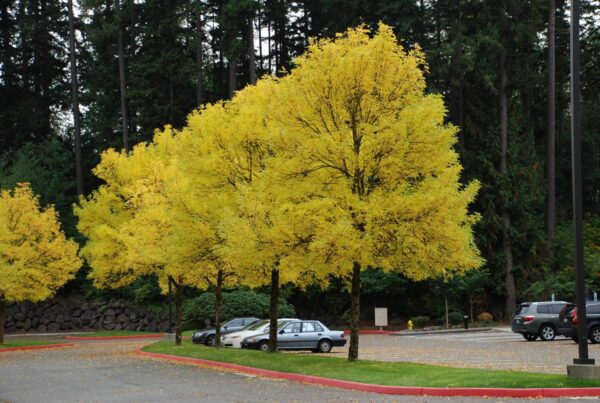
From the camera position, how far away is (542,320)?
109 ft

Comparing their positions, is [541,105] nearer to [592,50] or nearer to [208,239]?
[592,50]

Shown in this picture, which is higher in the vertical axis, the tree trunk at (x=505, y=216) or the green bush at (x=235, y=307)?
the tree trunk at (x=505, y=216)

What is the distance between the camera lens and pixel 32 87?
6712 cm

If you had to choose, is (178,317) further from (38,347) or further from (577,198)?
(577,198)

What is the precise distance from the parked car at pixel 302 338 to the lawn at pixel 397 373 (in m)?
4.77

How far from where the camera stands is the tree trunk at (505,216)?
49.4 metres

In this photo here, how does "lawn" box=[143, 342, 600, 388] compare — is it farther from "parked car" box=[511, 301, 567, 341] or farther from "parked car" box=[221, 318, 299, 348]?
"parked car" box=[511, 301, 567, 341]

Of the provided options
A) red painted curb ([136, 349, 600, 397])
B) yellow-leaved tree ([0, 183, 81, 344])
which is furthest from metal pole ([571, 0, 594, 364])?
yellow-leaved tree ([0, 183, 81, 344])

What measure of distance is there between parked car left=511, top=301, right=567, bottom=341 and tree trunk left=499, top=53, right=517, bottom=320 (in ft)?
52.4

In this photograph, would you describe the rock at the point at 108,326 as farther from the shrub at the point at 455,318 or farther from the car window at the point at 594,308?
the car window at the point at 594,308

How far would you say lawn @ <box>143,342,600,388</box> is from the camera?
51.5 feet

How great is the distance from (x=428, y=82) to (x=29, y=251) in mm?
27911

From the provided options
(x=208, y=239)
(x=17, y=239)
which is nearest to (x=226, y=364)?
(x=208, y=239)

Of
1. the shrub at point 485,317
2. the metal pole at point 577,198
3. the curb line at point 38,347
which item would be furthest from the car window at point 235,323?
the metal pole at point 577,198
